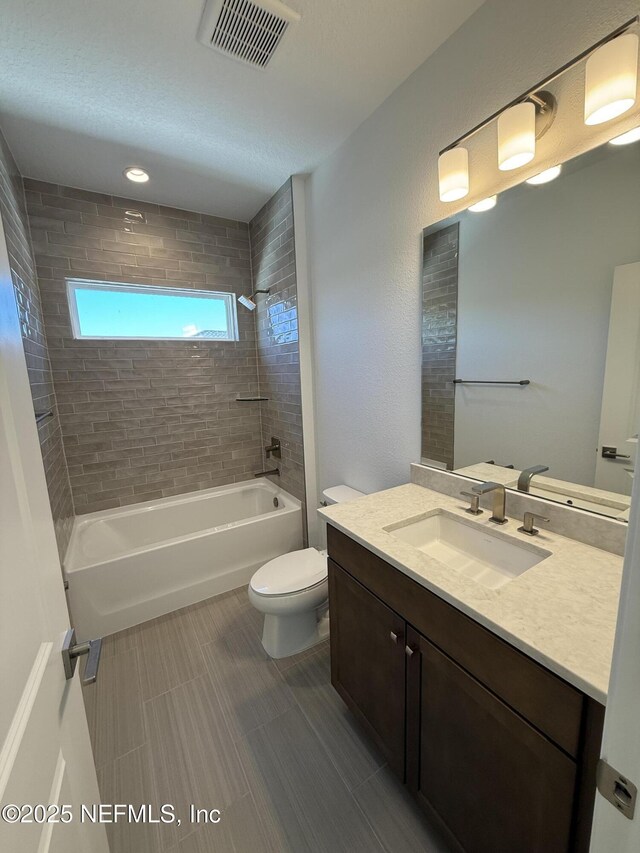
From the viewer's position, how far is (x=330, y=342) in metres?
2.24

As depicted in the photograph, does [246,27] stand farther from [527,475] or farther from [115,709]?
[115,709]

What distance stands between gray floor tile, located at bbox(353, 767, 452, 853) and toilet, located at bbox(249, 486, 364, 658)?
67 centimetres

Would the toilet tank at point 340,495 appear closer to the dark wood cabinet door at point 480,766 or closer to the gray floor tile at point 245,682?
the gray floor tile at point 245,682

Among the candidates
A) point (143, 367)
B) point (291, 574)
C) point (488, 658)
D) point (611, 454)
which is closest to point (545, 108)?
point (611, 454)

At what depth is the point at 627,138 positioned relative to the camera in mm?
933

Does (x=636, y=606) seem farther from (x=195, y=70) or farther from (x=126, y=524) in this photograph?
(x=126, y=524)

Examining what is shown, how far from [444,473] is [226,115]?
2.08 meters

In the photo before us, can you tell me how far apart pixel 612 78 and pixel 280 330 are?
6.92 feet

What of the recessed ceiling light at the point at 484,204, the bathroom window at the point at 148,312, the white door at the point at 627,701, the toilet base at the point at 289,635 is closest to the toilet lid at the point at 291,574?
the toilet base at the point at 289,635

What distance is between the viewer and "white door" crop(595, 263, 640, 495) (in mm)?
985

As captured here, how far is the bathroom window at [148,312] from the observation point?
2486 millimetres

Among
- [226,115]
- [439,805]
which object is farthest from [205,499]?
[226,115]

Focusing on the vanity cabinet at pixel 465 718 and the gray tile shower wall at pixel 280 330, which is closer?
the vanity cabinet at pixel 465 718

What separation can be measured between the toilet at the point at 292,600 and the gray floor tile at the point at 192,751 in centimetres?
38
